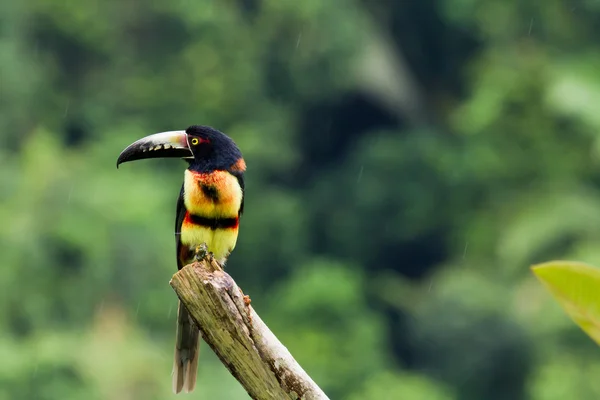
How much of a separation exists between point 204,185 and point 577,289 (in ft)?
4.67

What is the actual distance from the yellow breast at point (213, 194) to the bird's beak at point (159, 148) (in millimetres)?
93

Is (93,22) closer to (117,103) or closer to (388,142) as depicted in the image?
(117,103)

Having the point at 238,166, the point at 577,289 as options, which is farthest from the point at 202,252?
the point at 577,289

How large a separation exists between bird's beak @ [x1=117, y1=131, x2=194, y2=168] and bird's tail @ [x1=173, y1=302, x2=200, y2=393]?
15.2 inches

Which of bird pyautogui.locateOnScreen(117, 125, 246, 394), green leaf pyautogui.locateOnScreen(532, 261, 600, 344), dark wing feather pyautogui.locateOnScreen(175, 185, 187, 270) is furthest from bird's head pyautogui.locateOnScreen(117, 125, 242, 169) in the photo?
green leaf pyautogui.locateOnScreen(532, 261, 600, 344)

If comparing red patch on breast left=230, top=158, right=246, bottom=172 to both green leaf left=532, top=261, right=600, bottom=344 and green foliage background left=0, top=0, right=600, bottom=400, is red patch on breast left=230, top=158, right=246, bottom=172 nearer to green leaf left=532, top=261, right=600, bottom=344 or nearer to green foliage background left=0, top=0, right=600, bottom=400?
green leaf left=532, top=261, right=600, bottom=344

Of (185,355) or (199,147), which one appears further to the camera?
(185,355)

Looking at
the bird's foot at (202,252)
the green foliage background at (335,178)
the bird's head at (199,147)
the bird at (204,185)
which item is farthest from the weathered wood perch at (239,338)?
the green foliage background at (335,178)

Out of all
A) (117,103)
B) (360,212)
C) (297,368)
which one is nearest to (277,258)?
(360,212)

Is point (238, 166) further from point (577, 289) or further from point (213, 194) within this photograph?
point (577, 289)

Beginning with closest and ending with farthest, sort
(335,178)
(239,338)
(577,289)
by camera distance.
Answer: (577,289), (239,338), (335,178)

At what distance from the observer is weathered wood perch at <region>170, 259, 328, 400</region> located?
2.97m

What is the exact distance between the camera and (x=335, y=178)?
2669cm

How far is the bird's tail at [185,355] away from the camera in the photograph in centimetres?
373
